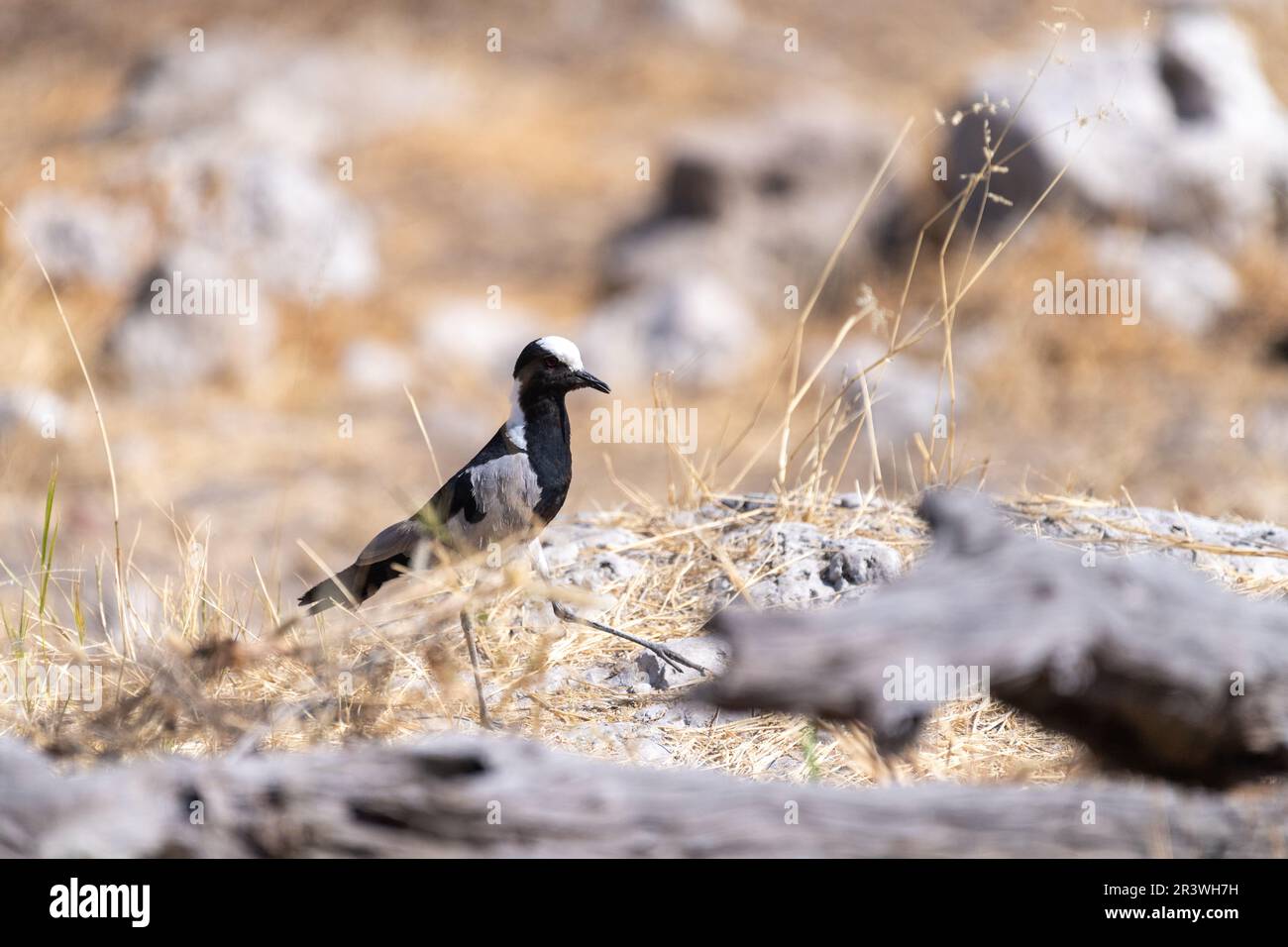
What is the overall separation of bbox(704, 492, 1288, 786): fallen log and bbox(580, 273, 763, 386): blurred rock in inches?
319

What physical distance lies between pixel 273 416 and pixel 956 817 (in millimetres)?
8301

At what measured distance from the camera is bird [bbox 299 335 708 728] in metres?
3.33

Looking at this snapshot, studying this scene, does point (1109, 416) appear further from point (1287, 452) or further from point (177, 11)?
point (177, 11)

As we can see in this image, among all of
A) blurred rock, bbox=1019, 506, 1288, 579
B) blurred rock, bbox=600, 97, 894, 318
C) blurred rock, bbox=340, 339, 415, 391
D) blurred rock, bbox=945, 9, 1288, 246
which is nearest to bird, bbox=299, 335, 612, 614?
blurred rock, bbox=1019, 506, 1288, 579

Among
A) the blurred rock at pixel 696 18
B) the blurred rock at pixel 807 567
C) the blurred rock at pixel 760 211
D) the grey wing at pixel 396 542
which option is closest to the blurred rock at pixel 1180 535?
the blurred rock at pixel 807 567

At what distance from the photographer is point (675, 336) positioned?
10.5 m

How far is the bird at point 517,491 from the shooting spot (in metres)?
3.33

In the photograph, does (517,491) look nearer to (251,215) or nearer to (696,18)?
(251,215)

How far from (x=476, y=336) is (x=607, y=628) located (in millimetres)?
8168

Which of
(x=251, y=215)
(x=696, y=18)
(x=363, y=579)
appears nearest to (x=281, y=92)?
(x=696, y=18)

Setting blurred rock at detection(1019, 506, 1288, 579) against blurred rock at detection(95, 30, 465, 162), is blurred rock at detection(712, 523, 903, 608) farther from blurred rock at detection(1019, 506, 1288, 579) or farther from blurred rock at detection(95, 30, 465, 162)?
blurred rock at detection(95, 30, 465, 162)

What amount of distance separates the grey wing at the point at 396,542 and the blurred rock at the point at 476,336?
7304mm

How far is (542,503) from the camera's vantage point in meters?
3.33

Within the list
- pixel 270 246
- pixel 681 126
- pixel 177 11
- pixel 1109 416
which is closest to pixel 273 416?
pixel 270 246
